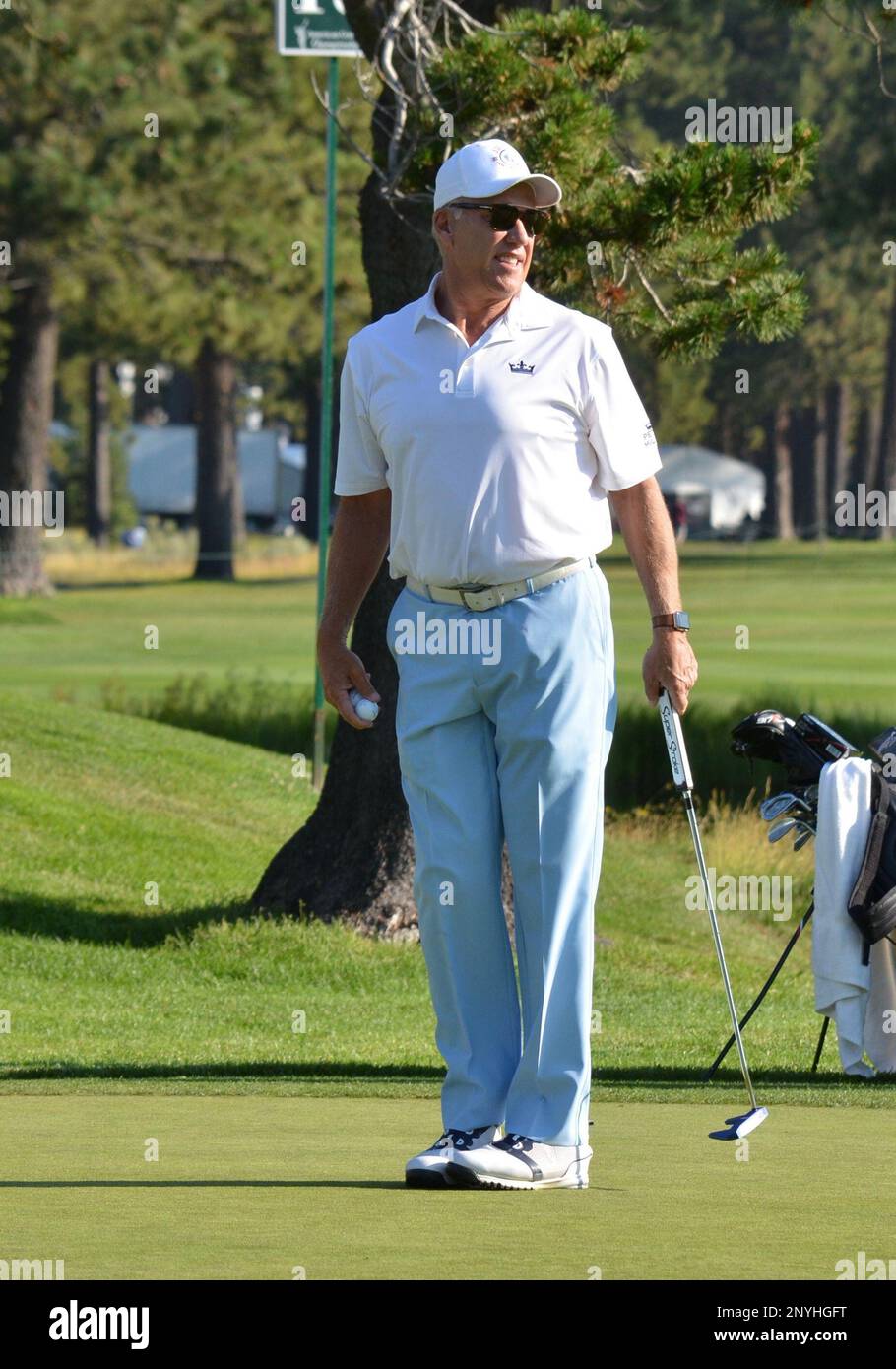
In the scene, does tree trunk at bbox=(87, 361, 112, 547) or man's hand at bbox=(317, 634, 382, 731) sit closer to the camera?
man's hand at bbox=(317, 634, 382, 731)

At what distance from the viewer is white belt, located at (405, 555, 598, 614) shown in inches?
200

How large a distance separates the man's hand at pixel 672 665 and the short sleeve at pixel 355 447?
0.73 meters

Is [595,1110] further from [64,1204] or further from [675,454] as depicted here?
[675,454]

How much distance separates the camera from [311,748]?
844 inches

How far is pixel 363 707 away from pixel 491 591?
0.53 metres

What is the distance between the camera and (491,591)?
508 centimetres


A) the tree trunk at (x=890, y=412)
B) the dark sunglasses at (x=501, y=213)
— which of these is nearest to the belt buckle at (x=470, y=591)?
the dark sunglasses at (x=501, y=213)

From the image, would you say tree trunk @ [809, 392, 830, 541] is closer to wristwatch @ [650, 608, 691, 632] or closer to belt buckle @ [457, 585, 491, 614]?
wristwatch @ [650, 608, 691, 632]

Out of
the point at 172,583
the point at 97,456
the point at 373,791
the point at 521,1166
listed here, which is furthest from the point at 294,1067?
the point at 97,456

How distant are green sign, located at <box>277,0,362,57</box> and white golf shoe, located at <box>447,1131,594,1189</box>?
9.63 metres

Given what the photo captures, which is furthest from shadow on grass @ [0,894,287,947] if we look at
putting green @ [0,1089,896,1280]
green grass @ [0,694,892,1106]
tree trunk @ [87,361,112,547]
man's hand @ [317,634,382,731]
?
tree trunk @ [87,361,112,547]

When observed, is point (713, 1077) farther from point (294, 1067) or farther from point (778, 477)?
point (778, 477)

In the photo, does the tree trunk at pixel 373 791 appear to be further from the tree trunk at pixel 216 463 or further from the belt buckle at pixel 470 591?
the tree trunk at pixel 216 463

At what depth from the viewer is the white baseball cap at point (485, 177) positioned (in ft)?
16.7
